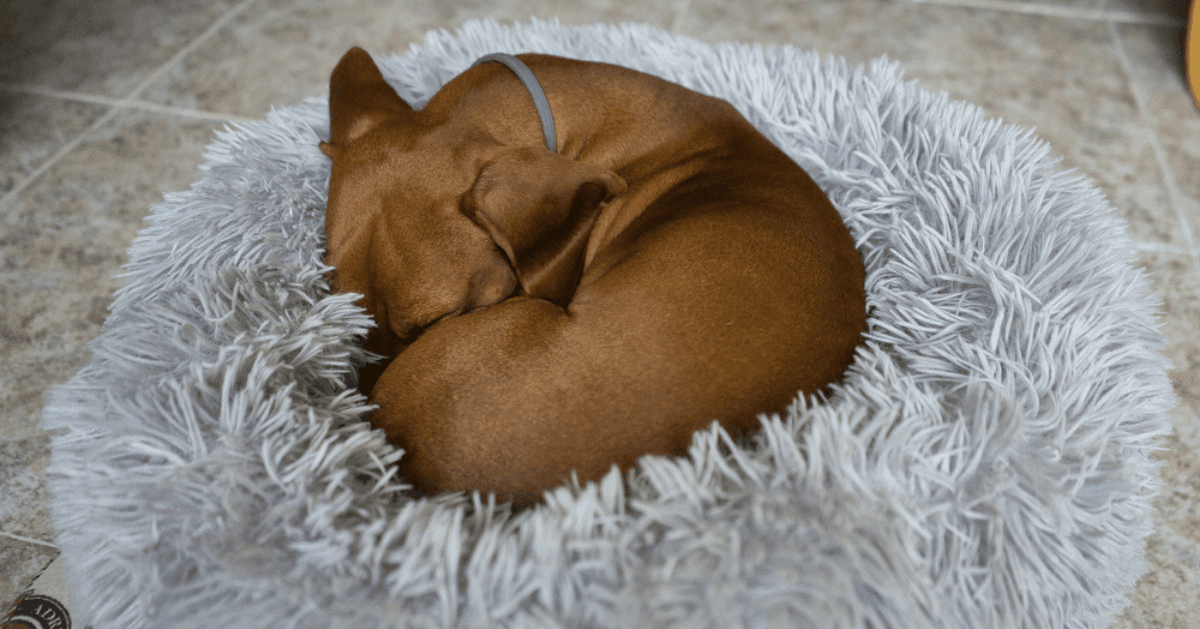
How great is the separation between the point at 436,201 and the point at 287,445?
0.43m

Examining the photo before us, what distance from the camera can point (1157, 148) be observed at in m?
2.03

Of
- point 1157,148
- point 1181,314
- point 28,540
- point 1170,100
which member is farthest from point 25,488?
point 1170,100

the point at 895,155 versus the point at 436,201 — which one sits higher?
the point at 436,201

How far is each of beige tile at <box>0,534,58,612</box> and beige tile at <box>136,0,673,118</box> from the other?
134cm

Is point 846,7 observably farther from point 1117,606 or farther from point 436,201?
point 1117,606

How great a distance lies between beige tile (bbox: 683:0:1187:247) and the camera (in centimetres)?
194

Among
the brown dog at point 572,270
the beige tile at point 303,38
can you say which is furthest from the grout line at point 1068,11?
the brown dog at point 572,270

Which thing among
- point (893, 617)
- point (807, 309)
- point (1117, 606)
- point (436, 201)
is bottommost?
point (1117, 606)

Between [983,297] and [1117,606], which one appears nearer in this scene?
[1117,606]

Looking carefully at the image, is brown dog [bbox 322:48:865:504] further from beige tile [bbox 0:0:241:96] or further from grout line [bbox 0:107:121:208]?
beige tile [bbox 0:0:241:96]

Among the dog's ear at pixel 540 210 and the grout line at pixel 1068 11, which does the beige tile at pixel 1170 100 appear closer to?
the grout line at pixel 1068 11

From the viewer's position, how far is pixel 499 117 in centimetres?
124

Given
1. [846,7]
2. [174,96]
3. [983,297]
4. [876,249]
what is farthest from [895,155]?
[174,96]

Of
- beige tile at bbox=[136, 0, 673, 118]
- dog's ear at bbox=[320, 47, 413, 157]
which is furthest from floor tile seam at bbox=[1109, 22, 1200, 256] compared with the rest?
dog's ear at bbox=[320, 47, 413, 157]
